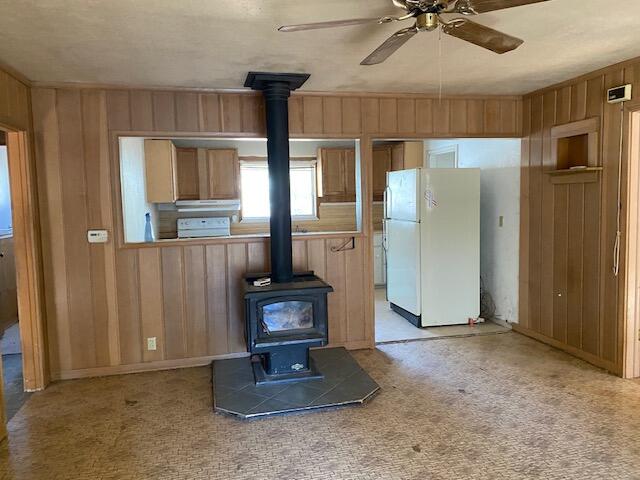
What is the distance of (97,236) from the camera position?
12.2 ft

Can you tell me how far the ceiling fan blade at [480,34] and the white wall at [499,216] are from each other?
266 cm

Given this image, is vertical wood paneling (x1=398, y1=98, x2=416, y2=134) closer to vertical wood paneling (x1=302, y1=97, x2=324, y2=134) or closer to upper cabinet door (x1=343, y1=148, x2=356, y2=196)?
vertical wood paneling (x1=302, y1=97, x2=324, y2=134)

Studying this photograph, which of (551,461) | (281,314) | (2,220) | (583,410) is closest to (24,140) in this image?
(281,314)

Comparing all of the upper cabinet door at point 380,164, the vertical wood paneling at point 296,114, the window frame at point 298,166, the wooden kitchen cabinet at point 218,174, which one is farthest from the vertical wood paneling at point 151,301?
the upper cabinet door at point 380,164

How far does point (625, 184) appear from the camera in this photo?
340 centimetres

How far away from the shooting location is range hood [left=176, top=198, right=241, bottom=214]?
19.5 ft

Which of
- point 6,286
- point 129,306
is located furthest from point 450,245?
point 6,286

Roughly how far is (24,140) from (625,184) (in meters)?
4.36

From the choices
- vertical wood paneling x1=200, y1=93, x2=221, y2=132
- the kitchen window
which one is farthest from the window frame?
vertical wood paneling x1=200, y1=93, x2=221, y2=132

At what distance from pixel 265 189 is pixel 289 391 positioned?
3.82 metres

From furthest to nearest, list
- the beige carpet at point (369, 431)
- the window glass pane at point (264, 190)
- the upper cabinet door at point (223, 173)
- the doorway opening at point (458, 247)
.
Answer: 1. the window glass pane at point (264, 190)
2. the upper cabinet door at point (223, 173)
3. the doorway opening at point (458, 247)
4. the beige carpet at point (369, 431)

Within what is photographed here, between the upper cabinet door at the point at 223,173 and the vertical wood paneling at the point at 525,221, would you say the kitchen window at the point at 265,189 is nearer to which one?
the upper cabinet door at the point at 223,173

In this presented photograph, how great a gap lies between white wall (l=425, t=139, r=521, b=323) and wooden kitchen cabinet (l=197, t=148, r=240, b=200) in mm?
2894

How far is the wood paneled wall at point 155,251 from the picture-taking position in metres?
3.66
